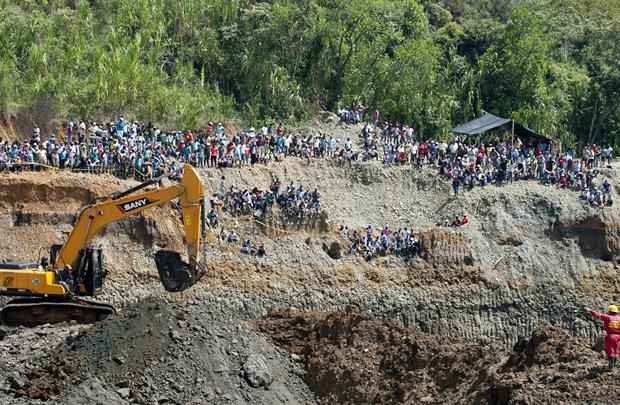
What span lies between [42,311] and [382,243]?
13.6 m

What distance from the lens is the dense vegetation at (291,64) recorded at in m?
49.4

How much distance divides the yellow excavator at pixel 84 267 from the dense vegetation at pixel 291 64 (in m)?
13.9

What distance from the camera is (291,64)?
5506 centimetres

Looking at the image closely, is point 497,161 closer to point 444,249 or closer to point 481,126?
point 481,126

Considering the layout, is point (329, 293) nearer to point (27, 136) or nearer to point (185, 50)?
point (27, 136)

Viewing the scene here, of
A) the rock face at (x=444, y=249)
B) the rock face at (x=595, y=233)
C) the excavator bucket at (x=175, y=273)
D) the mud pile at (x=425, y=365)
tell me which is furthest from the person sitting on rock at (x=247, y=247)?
the rock face at (x=595, y=233)

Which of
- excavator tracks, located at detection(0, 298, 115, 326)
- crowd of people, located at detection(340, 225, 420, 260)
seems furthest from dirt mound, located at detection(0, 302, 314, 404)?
crowd of people, located at detection(340, 225, 420, 260)

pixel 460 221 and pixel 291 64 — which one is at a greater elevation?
pixel 291 64

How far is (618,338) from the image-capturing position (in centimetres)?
2766

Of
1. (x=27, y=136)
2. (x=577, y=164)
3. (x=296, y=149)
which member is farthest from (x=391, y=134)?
(x=27, y=136)

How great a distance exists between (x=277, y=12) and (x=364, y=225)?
502 inches

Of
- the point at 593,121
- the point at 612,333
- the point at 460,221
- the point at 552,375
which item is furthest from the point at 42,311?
the point at 593,121

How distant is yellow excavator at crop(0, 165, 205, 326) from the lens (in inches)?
1336

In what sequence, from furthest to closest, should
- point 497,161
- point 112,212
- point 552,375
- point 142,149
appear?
point 497,161
point 142,149
point 112,212
point 552,375
